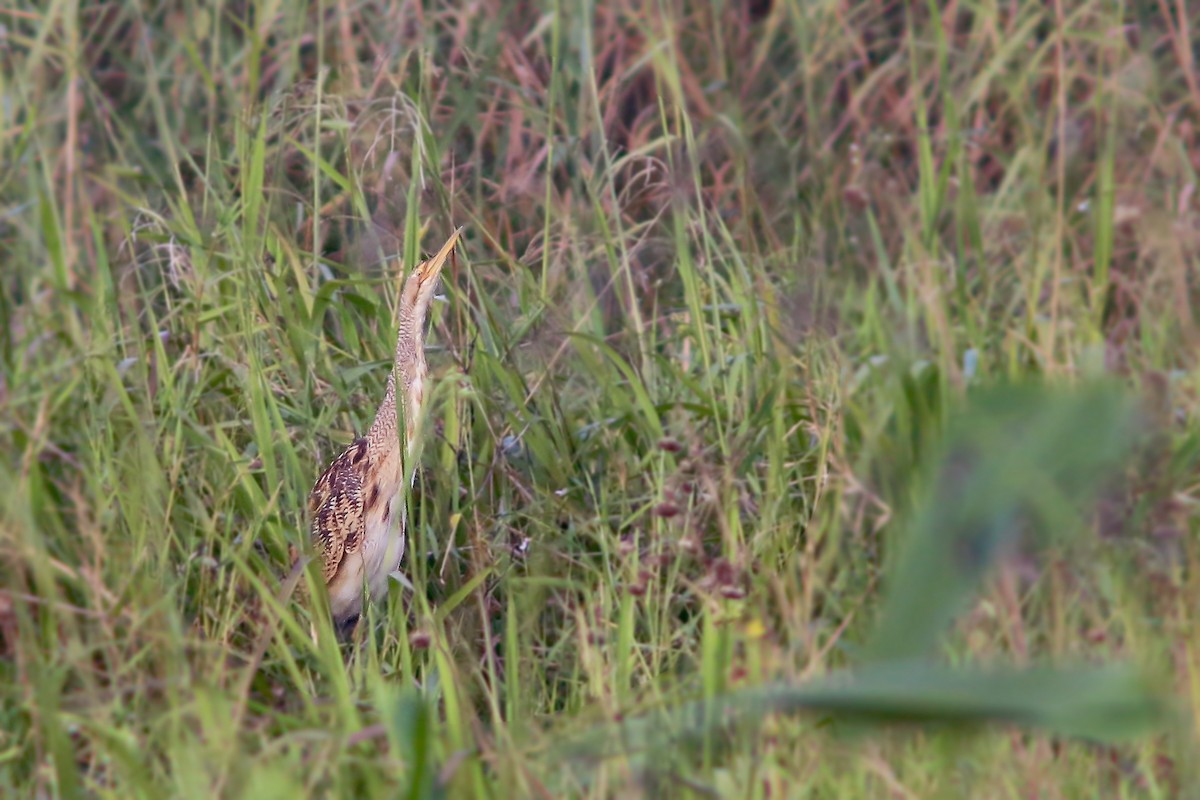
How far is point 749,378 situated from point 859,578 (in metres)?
0.54

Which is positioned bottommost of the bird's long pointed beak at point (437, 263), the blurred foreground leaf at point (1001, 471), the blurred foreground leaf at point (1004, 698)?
the blurred foreground leaf at point (1004, 698)

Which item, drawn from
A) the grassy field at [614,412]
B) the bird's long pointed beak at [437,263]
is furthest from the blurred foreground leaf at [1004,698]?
the bird's long pointed beak at [437,263]

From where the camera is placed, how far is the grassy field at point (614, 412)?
66.9 inches

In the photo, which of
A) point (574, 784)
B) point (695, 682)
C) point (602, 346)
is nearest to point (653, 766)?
point (574, 784)

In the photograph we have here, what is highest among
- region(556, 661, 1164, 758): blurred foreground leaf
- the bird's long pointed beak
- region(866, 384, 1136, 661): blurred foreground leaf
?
the bird's long pointed beak

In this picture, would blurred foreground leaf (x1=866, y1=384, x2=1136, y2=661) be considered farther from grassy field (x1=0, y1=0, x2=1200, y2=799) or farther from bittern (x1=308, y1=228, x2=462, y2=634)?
bittern (x1=308, y1=228, x2=462, y2=634)

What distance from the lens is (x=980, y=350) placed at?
2.92 m

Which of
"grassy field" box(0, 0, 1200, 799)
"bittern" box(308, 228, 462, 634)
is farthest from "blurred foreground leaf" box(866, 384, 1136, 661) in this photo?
"bittern" box(308, 228, 462, 634)

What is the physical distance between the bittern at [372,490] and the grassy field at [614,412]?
74 mm

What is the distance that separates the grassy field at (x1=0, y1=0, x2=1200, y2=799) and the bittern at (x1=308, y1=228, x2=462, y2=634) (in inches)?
2.9

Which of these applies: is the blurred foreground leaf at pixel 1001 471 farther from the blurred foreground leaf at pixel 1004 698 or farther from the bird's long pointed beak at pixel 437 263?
the bird's long pointed beak at pixel 437 263

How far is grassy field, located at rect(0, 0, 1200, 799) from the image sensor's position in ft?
5.58

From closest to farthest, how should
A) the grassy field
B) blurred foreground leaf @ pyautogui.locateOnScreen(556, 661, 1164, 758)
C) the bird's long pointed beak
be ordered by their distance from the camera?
blurred foreground leaf @ pyautogui.locateOnScreen(556, 661, 1164, 758) < the grassy field < the bird's long pointed beak

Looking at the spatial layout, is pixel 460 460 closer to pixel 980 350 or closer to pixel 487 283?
pixel 487 283
